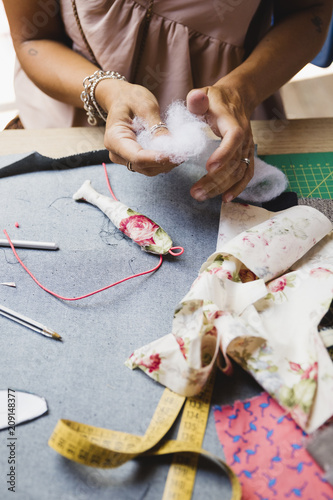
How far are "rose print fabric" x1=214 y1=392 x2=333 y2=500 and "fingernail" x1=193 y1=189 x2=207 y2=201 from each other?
16.2 inches

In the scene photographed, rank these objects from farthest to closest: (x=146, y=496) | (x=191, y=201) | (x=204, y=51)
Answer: (x=204, y=51) → (x=191, y=201) → (x=146, y=496)

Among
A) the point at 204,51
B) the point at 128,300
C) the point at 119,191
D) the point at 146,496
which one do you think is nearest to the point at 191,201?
the point at 119,191

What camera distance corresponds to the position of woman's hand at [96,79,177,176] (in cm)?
77

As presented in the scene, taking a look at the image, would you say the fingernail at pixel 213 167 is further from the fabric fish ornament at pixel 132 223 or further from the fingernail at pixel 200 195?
the fabric fish ornament at pixel 132 223

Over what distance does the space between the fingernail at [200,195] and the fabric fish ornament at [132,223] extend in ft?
0.34

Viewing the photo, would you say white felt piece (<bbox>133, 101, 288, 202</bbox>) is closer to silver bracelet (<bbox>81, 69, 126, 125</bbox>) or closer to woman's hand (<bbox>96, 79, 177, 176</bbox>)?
woman's hand (<bbox>96, 79, 177, 176</bbox>)

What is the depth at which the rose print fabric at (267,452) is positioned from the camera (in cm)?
54

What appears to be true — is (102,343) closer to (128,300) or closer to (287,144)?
(128,300)

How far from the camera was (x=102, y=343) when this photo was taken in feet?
2.26

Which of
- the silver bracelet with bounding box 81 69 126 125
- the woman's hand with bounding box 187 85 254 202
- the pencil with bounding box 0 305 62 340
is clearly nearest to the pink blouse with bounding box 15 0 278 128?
the silver bracelet with bounding box 81 69 126 125

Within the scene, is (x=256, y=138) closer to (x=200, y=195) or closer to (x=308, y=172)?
(x=308, y=172)

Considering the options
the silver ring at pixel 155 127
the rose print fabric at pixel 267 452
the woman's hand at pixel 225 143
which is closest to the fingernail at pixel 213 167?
the woman's hand at pixel 225 143

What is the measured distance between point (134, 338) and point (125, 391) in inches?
3.7

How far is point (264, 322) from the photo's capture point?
26.2 inches
